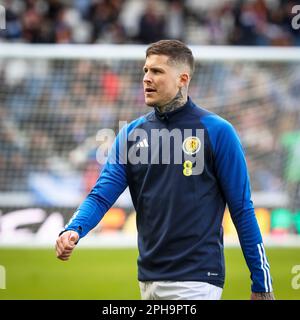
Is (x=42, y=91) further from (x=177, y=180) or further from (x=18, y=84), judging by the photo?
(x=177, y=180)

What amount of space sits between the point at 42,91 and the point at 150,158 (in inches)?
259

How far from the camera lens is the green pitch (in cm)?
896

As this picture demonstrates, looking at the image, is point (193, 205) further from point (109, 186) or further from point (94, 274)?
point (94, 274)

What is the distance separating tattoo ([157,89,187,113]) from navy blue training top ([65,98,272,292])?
3cm

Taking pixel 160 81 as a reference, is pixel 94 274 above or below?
above

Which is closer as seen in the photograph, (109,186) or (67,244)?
(67,244)

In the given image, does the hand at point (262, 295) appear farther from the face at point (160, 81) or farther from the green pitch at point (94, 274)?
the green pitch at point (94, 274)

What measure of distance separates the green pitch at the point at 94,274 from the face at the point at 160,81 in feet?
13.5

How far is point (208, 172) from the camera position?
15.9ft

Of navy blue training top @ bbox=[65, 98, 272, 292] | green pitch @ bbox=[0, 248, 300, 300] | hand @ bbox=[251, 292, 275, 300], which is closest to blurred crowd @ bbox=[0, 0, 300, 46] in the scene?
green pitch @ bbox=[0, 248, 300, 300]

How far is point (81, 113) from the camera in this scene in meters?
11.3

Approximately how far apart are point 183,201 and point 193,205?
0.06 meters

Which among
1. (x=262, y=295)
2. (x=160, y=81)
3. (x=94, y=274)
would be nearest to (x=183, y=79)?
(x=160, y=81)
